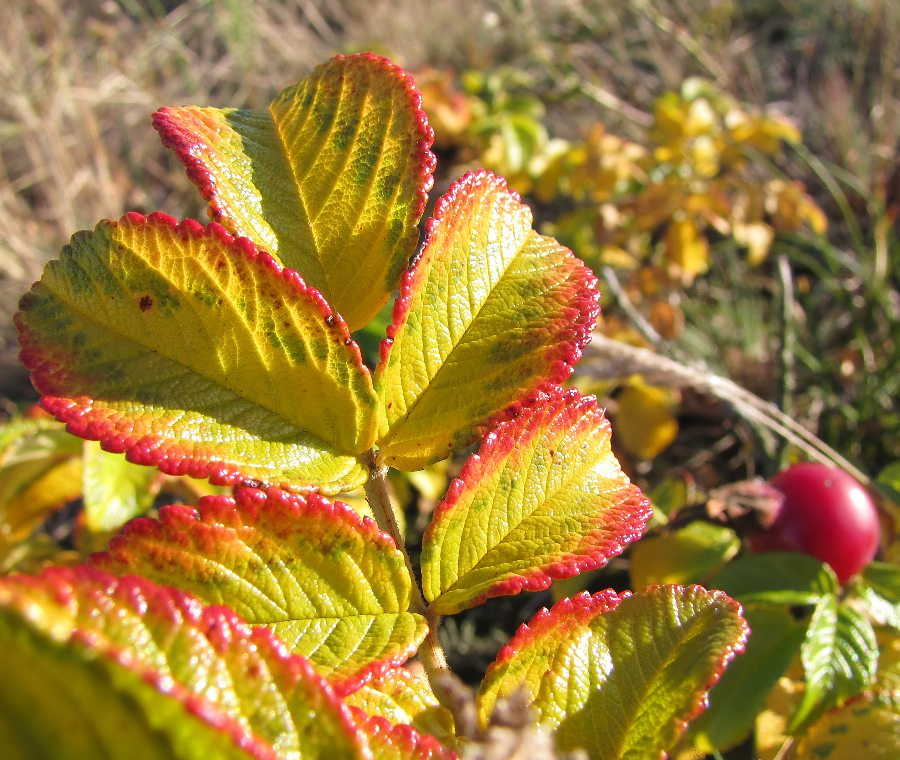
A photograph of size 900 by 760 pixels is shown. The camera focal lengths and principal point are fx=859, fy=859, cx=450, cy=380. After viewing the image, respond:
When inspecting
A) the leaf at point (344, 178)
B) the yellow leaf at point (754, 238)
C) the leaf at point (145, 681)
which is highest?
the leaf at point (344, 178)

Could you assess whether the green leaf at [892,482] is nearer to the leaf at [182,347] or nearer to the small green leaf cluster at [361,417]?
the small green leaf cluster at [361,417]

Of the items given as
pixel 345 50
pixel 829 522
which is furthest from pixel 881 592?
pixel 345 50

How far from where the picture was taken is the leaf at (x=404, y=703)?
519mm

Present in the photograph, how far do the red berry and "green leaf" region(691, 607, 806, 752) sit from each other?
0.14 m

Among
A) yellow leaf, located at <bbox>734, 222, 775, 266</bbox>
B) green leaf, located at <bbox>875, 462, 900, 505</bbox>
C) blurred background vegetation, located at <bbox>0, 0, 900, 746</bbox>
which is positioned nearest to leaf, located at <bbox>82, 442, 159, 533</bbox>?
blurred background vegetation, located at <bbox>0, 0, 900, 746</bbox>

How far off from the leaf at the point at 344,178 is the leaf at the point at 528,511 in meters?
0.13

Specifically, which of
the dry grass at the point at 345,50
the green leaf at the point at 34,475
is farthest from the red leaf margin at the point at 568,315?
the dry grass at the point at 345,50

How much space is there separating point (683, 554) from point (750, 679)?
0.53 ft

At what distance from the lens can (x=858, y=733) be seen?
2.59 ft

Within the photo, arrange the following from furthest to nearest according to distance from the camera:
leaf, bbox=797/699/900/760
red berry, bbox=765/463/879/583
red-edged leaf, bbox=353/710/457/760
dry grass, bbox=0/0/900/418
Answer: dry grass, bbox=0/0/900/418, red berry, bbox=765/463/879/583, leaf, bbox=797/699/900/760, red-edged leaf, bbox=353/710/457/760

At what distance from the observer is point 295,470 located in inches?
20.1

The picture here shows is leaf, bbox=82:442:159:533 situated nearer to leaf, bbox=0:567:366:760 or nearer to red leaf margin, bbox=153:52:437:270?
red leaf margin, bbox=153:52:437:270

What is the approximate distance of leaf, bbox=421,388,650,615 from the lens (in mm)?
546

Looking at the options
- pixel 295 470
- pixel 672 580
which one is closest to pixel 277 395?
pixel 295 470
